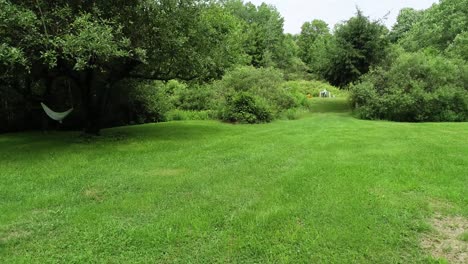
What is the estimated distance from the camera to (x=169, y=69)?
986cm

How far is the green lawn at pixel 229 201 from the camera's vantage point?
337cm

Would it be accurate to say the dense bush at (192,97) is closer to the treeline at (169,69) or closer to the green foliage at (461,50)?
the treeline at (169,69)

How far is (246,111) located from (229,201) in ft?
30.2

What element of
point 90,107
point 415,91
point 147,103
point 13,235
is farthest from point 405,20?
point 13,235

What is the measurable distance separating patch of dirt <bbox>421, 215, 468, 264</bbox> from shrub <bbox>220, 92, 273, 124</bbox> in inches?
382

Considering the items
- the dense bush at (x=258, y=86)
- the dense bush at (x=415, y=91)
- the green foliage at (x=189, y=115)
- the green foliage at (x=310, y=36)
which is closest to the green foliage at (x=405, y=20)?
the green foliage at (x=310, y=36)

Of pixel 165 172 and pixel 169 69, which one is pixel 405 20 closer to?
pixel 169 69

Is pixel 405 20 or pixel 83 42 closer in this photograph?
pixel 83 42

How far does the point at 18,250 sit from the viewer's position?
134 inches

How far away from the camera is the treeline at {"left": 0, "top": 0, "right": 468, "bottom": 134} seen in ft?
23.6

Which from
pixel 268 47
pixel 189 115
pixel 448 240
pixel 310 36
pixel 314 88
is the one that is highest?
pixel 310 36

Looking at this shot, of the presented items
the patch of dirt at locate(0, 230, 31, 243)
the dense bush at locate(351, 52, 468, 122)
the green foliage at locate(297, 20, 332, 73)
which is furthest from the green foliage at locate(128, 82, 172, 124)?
the green foliage at locate(297, 20, 332, 73)

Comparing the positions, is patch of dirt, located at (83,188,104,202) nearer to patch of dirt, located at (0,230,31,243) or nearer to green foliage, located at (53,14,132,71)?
patch of dirt, located at (0,230,31,243)

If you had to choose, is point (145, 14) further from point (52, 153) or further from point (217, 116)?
point (217, 116)
